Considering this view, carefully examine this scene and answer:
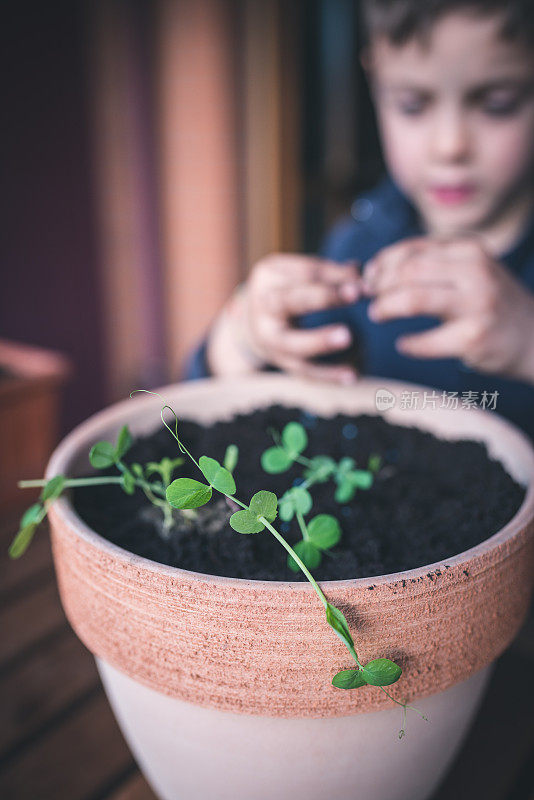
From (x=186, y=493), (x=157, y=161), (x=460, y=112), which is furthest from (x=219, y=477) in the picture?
(x=157, y=161)

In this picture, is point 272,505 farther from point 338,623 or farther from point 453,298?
point 453,298

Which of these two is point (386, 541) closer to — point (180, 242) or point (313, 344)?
point (313, 344)

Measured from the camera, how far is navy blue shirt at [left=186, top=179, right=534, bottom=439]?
3.08ft

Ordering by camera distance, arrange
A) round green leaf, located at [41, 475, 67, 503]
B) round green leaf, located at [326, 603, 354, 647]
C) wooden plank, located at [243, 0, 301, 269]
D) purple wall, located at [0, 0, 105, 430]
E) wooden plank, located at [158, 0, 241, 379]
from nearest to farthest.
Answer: round green leaf, located at [326, 603, 354, 647] → round green leaf, located at [41, 475, 67, 503] → purple wall, located at [0, 0, 105, 430] → wooden plank, located at [243, 0, 301, 269] → wooden plank, located at [158, 0, 241, 379]

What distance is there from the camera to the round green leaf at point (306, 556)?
0.34 meters

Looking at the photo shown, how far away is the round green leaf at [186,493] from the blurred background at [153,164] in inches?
33.7

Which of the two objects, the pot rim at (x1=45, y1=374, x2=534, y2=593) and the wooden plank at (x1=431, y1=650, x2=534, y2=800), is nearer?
the pot rim at (x1=45, y1=374, x2=534, y2=593)

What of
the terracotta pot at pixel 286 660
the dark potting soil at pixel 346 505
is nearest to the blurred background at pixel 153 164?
the dark potting soil at pixel 346 505

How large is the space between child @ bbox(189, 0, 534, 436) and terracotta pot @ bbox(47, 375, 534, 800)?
23 centimetres

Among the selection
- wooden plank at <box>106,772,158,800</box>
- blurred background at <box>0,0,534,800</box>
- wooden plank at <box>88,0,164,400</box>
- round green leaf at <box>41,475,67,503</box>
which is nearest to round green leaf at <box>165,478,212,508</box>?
round green leaf at <box>41,475,67,503</box>

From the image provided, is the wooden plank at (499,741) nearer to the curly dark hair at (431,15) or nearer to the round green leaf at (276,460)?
the round green leaf at (276,460)

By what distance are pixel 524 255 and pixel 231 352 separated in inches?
21.5

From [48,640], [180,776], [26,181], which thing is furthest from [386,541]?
[26,181]

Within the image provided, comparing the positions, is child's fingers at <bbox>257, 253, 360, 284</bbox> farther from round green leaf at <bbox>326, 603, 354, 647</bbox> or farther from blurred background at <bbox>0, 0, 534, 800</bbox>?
blurred background at <bbox>0, 0, 534, 800</bbox>
